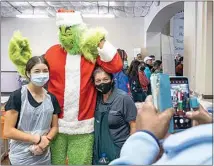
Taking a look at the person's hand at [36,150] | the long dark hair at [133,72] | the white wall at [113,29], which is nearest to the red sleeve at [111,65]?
the person's hand at [36,150]

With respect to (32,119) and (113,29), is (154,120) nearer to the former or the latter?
(32,119)

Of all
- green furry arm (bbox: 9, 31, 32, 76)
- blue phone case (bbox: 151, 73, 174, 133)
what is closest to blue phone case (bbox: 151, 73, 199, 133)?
blue phone case (bbox: 151, 73, 174, 133)

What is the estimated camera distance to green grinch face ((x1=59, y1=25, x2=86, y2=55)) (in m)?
1.36

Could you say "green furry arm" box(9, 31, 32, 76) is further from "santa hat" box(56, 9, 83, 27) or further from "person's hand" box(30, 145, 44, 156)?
"person's hand" box(30, 145, 44, 156)

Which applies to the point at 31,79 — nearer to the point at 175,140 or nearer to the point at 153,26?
the point at 175,140

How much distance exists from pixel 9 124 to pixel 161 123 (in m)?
0.89

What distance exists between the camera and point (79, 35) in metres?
1.38

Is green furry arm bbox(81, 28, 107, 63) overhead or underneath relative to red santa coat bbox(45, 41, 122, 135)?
overhead

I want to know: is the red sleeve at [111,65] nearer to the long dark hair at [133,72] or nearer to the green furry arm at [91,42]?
the green furry arm at [91,42]

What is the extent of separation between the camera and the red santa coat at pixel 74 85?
1.37 metres

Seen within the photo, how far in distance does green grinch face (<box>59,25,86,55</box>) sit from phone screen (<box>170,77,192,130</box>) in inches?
27.2

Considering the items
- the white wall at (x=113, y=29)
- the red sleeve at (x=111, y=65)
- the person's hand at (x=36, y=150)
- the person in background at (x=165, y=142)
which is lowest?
the person's hand at (x=36, y=150)

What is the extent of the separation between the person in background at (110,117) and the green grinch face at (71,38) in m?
0.14

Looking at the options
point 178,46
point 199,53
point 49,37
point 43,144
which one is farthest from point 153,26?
point 43,144
